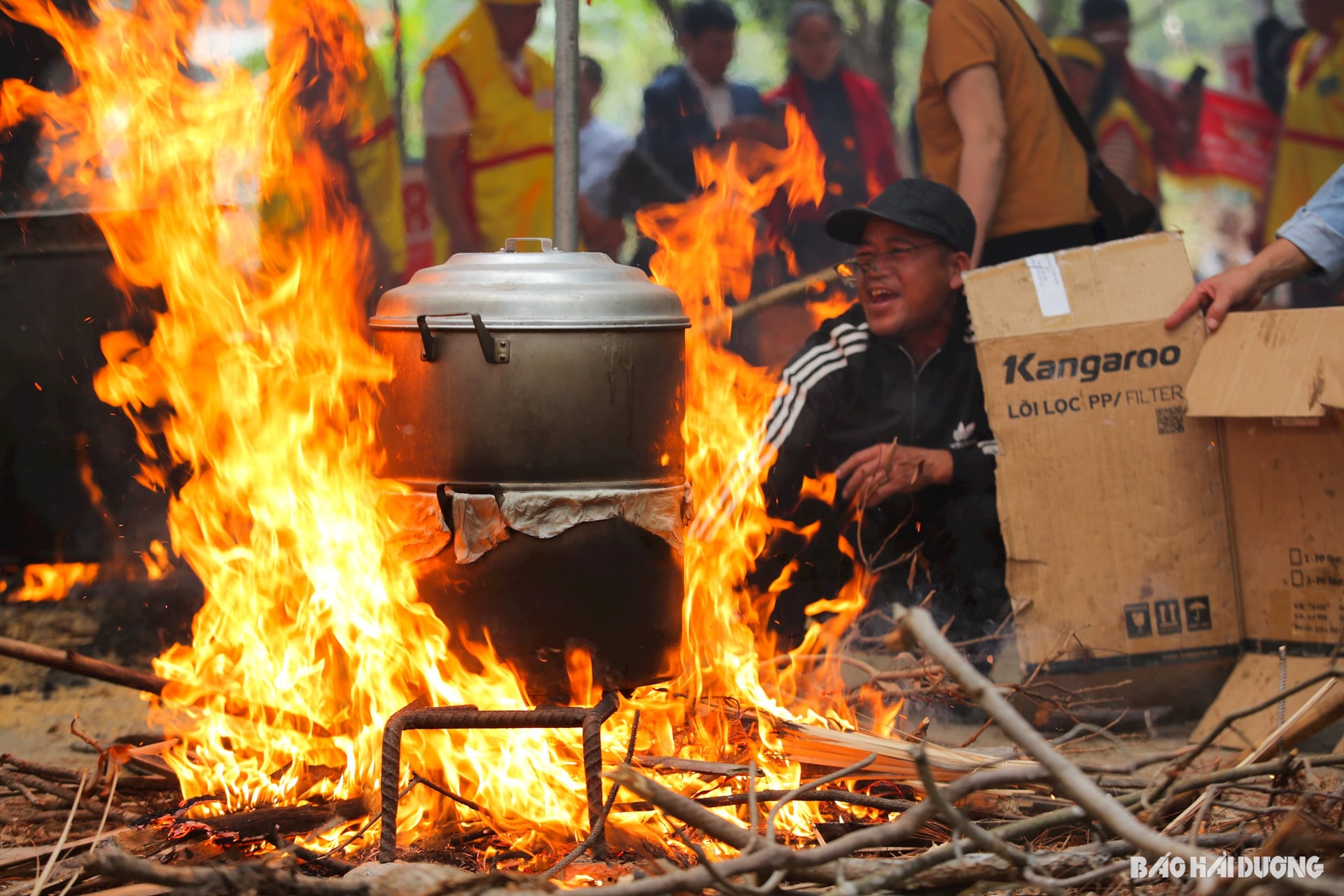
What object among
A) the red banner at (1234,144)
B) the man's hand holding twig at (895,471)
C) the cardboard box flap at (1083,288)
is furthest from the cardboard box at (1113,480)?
the red banner at (1234,144)

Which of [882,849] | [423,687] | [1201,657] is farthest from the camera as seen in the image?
[1201,657]

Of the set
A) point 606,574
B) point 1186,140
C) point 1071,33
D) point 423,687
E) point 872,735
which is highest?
point 1071,33

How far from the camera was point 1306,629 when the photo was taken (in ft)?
13.6

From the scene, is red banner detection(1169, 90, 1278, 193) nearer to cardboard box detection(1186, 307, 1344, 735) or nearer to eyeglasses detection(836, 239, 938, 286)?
eyeglasses detection(836, 239, 938, 286)

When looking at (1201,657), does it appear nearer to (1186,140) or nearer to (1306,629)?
(1306,629)

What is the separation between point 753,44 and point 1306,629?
132 inches

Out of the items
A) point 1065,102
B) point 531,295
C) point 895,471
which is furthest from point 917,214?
point 531,295

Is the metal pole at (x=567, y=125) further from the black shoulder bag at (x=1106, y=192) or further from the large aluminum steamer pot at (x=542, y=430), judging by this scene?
the black shoulder bag at (x=1106, y=192)

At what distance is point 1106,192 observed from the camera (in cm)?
565

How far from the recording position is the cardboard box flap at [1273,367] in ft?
Result: 12.6

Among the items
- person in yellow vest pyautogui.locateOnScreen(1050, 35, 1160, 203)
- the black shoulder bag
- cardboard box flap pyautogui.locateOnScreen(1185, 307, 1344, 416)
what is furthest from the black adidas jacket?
person in yellow vest pyautogui.locateOnScreen(1050, 35, 1160, 203)

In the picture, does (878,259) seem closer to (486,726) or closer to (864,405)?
(864,405)

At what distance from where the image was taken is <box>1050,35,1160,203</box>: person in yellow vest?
5.58 m

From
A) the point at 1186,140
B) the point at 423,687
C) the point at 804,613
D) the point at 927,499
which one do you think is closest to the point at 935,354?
the point at 927,499
